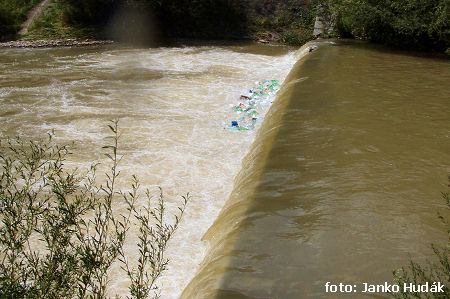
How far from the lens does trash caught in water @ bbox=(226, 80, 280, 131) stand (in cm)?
1040

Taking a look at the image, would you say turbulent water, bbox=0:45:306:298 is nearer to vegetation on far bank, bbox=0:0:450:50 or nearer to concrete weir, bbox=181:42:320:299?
concrete weir, bbox=181:42:320:299

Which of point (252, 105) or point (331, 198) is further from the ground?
point (331, 198)

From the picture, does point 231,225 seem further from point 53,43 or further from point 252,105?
point 53,43

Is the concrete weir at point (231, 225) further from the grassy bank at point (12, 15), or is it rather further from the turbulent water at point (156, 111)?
the grassy bank at point (12, 15)

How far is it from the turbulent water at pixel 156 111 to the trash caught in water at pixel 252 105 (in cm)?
29

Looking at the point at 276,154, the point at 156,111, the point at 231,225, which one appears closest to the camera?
the point at 231,225

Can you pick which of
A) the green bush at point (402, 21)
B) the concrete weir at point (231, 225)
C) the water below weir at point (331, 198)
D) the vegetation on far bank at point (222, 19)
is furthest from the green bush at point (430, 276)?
the vegetation on far bank at point (222, 19)

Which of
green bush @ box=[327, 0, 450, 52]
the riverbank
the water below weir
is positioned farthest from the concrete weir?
the riverbank

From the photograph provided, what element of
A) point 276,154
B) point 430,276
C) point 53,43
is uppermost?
point 53,43

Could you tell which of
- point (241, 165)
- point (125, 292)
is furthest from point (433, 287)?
point (241, 165)

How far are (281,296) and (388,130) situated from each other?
503cm

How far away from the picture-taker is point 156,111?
11.0 meters

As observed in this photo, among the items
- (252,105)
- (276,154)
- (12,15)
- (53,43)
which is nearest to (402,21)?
(252,105)

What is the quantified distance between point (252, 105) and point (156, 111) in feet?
8.31
